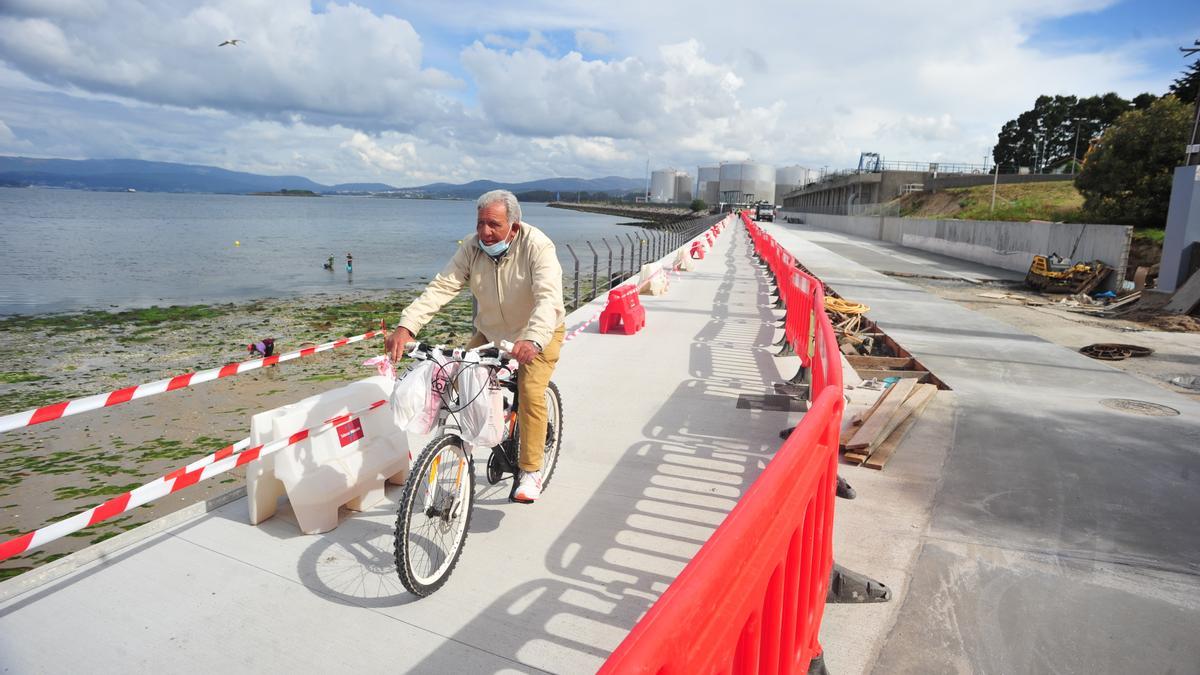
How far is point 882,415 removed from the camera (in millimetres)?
6324

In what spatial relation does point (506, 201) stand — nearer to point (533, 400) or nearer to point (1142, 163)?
point (533, 400)

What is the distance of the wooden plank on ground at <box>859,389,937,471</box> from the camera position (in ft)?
17.5

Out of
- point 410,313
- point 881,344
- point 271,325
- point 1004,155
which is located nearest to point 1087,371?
point 881,344

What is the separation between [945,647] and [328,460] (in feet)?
11.2

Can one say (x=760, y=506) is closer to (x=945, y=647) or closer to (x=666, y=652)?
(x=666, y=652)

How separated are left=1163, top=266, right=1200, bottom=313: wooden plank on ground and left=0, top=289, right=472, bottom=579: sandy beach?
52.1 feet

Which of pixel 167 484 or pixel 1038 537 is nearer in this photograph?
pixel 167 484

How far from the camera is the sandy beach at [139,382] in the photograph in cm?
774

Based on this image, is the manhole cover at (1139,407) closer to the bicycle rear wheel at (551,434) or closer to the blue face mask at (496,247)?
the bicycle rear wheel at (551,434)

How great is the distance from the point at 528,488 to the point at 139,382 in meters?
12.7

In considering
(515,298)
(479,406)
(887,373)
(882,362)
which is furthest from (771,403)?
(479,406)

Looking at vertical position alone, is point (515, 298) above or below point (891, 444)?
above

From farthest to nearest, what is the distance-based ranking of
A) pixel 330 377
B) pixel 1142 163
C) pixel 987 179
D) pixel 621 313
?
1. pixel 987 179
2. pixel 1142 163
3. pixel 330 377
4. pixel 621 313

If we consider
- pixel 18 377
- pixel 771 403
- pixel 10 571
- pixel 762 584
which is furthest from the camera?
pixel 18 377
